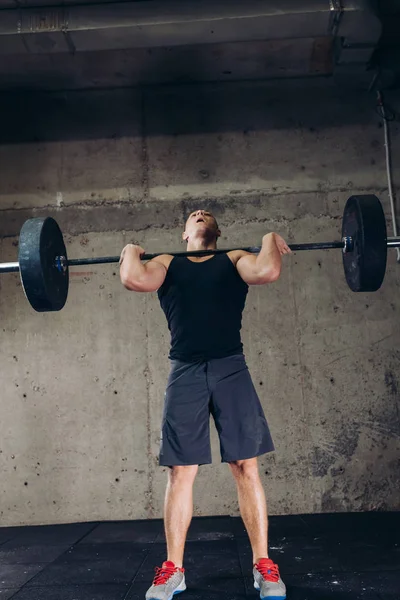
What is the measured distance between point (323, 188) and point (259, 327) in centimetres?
108

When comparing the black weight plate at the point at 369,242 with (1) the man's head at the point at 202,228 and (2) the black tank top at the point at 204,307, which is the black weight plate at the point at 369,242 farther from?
(1) the man's head at the point at 202,228

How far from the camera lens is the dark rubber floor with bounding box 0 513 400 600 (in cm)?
195

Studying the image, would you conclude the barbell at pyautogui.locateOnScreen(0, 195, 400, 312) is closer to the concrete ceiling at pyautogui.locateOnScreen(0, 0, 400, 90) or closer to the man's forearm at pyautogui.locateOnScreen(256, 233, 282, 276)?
the man's forearm at pyautogui.locateOnScreen(256, 233, 282, 276)

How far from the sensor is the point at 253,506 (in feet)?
6.50

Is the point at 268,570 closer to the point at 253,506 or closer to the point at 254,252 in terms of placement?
the point at 253,506

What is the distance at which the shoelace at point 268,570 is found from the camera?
6.03 feet

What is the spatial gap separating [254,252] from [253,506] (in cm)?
100

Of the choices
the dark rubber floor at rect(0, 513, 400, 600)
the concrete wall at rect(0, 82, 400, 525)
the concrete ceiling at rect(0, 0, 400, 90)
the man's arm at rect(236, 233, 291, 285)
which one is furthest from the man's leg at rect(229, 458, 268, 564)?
the concrete ceiling at rect(0, 0, 400, 90)

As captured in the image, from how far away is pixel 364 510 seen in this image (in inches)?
134

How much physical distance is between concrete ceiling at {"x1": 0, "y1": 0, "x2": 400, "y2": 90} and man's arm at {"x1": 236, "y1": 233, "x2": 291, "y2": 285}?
5.73ft

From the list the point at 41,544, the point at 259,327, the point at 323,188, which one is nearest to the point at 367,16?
the point at 323,188

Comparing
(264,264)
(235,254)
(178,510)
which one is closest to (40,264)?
(235,254)

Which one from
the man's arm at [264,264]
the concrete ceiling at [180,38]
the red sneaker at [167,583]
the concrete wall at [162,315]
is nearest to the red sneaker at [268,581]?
the red sneaker at [167,583]

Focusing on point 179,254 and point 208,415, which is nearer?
point 208,415
